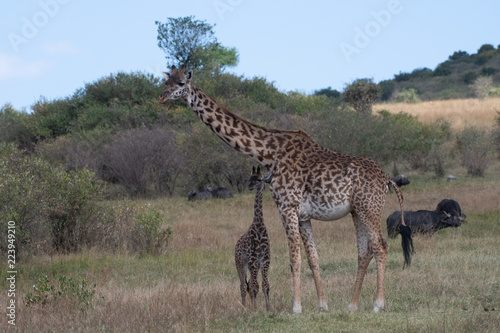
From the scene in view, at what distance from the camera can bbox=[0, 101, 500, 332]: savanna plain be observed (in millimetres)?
6938

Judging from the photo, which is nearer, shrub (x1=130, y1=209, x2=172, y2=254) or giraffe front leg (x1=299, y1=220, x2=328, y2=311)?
giraffe front leg (x1=299, y1=220, x2=328, y2=311)

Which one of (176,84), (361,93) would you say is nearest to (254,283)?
(176,84)

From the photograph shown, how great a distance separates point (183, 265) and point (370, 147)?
14563 millimetres

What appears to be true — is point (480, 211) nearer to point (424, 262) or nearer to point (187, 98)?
point (424, 262)

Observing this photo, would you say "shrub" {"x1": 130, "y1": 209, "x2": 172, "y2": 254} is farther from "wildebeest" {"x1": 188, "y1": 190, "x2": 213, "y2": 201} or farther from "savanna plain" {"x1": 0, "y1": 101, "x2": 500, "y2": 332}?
"wildebeest" {"x1": 188, "y1": 190, "x2": 213, "y2": 201}

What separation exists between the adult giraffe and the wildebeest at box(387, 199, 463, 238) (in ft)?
23.6

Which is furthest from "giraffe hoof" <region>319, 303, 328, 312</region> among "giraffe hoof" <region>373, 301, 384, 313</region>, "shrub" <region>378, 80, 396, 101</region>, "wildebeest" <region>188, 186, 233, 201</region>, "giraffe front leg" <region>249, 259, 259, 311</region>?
"shrub" <region>378, 80, 396, 101</region>

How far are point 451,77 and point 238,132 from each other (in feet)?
232

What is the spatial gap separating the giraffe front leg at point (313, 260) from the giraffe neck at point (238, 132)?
966mm

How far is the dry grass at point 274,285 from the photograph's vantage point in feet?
22.7

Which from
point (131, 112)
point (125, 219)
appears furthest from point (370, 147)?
point (131, 112)

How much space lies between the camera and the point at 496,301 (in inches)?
310

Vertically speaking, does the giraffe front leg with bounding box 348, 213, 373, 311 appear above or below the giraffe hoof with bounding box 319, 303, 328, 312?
above

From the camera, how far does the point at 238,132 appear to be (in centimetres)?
809
